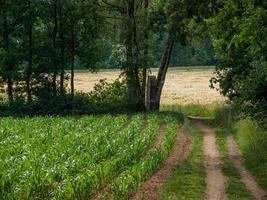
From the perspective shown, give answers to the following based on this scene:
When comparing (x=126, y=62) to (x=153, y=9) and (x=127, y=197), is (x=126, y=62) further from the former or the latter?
(x=127, y=197)

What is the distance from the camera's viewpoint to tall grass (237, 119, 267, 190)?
17.6 metres

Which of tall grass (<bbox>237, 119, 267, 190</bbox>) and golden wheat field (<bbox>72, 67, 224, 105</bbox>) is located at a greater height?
tall grass (<bbox>237, 119, 267, 190</bbox>)

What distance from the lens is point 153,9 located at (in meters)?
36.5

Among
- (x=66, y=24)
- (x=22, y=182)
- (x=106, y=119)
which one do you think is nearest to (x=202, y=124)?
(x=106, y=119)

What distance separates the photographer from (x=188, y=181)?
15.9m

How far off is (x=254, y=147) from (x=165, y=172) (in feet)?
19.1

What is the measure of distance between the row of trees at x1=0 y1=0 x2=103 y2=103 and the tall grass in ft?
55.5

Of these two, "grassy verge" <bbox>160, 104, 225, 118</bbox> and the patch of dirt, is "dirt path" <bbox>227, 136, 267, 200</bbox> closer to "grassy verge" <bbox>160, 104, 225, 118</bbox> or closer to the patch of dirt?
the patch of dirt

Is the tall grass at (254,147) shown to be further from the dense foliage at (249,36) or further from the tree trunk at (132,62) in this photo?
the tree trunk at (132,62)

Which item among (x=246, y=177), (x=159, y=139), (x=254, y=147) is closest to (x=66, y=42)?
(x=159, y=139)

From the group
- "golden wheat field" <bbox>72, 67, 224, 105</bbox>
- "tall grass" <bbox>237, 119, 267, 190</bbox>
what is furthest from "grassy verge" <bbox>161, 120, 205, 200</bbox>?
"golden wheat field" <bbox>72, 67, 224, 105</bbox>

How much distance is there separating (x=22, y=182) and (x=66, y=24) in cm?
2867

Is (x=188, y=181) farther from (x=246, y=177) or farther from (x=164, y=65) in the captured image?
(x=164, y=65)

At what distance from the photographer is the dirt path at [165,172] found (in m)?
13.7
